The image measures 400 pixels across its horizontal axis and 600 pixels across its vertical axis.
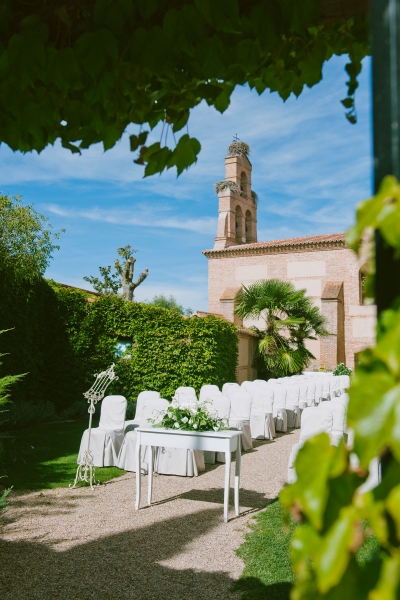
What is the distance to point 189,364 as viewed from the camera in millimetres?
15359

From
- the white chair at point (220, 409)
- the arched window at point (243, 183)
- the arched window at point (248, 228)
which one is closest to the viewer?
the white chair at point (220, 409)

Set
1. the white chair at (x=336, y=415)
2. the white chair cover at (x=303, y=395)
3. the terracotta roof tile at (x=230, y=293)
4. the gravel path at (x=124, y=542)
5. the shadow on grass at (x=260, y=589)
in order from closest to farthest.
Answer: the shadow on grass at (x=260, y=589)
the gravel path at (x=124, y=542)
the white chair at (x=336, y=415)
the white chair cover at (x=303, y=395)
the terracotta roof tile at (x=230, y=293)

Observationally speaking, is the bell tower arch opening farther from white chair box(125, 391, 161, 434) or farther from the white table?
the white table

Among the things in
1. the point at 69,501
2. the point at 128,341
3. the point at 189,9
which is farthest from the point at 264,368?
the point at 189,9

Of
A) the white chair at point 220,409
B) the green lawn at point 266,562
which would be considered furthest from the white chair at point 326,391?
the green lawn at point 266,562

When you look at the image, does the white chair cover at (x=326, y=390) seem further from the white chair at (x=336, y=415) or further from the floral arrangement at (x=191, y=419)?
the floral arrangement at (x=191, y=419)

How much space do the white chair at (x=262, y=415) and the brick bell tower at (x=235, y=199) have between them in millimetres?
22505

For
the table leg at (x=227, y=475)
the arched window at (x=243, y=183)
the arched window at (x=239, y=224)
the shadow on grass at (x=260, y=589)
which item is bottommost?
the shadow on grass at (x=260, y=589)

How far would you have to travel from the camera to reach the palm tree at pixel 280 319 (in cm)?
1967

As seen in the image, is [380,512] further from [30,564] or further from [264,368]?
[264,368]

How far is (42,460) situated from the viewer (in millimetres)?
8805

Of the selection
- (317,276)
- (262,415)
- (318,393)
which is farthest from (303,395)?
(317,276)

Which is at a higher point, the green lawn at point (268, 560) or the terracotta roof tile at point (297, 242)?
the terracotta roof tile at point (297, 242)

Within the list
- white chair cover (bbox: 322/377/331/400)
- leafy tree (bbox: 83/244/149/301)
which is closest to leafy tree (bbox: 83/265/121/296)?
leafy tree (bbox: 83/244/149/301)
